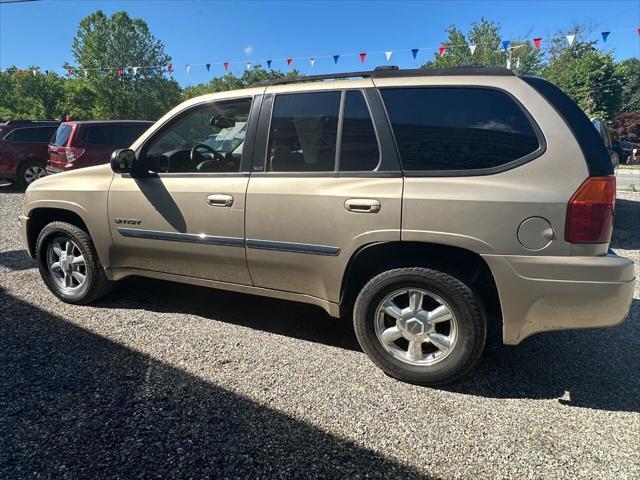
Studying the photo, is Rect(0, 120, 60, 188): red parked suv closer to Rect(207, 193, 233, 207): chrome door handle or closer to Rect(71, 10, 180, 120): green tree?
Rect(207, 193, 233, 207): chrome door handle

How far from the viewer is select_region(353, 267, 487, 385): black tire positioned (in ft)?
8.07

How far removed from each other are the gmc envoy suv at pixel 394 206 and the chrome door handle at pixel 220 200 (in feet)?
0.06

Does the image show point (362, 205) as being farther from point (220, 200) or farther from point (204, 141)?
point (204, 141)

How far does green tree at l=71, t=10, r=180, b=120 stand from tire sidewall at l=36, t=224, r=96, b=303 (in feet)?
160

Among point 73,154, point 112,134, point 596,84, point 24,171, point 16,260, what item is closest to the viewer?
point 16,260

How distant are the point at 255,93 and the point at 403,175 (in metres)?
1.31

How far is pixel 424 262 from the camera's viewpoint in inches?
101

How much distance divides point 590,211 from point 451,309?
2.95 ft

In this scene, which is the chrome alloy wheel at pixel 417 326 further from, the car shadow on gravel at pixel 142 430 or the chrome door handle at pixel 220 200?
the chrome door handle at pixel 220 200

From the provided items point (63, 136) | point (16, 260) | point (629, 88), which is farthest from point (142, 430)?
point (629, 88)

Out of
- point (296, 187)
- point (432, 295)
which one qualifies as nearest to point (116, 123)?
point (296, 187)

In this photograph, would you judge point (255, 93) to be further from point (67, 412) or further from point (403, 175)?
point (67, 412)

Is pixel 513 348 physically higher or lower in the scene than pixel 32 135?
lower

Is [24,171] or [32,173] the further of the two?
[32,173]
